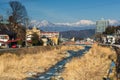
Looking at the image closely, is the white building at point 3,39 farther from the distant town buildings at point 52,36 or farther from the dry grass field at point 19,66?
the dry grass field at point 19,66

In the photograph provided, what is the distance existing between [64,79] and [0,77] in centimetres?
471

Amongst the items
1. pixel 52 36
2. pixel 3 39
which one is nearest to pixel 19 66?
pixel 3 39

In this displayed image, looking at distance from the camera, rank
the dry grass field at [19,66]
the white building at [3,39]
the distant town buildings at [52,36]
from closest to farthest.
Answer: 1. the dry grass field at [19,66]
2. the white building at [3,39]
3. the distant town buildings at [52,36]

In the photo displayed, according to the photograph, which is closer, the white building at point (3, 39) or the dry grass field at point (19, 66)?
the dry grass field at point (19, 66)

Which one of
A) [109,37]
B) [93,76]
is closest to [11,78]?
[93,76]

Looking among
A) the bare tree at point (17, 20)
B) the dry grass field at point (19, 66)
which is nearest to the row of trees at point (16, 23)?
the bare tree at point (17, 20)

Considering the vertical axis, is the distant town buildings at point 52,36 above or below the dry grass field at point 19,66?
below

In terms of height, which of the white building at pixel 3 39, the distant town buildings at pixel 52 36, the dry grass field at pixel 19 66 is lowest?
the distant town buildings at pixel 52 36

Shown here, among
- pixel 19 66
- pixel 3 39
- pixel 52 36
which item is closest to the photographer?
pixel 19 66

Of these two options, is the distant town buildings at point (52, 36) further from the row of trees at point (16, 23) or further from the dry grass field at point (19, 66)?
the dry grass field at point (19, 66)

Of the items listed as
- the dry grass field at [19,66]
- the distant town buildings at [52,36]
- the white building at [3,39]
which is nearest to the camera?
the dry grass field at [19,66]

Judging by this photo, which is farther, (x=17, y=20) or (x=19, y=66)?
(x=17, y=20)

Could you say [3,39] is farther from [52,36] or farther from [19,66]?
[19,66]

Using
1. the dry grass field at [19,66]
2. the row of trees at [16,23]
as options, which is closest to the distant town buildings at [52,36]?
the row of trees at [16,23]
